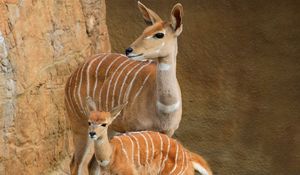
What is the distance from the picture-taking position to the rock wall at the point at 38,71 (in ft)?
22.8

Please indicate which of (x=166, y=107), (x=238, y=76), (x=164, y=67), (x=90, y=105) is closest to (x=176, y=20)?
(x=164, y=67)

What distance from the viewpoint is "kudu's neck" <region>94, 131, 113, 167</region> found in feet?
20.9

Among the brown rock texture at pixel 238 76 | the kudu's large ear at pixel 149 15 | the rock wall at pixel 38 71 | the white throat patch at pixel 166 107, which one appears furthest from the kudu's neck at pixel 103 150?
the brown rock texture at pixel 238 76

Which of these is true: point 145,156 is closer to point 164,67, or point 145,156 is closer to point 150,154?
point 150,154

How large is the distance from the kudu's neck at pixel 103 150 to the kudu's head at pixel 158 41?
607 mm

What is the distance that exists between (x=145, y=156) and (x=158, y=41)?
0.68 metres

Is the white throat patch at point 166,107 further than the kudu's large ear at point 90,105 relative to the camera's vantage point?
Yes

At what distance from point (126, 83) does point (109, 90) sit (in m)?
0.11

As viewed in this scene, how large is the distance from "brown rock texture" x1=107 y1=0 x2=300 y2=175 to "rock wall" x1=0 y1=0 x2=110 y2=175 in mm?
768

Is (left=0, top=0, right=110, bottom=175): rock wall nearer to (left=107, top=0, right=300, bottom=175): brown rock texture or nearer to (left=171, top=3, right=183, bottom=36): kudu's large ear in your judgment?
(left=107, top=0, right=300, bottom=175): brown rock texture

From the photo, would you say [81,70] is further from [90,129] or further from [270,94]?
[270,94]

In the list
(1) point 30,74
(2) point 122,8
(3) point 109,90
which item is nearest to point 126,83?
(3) point 109,90

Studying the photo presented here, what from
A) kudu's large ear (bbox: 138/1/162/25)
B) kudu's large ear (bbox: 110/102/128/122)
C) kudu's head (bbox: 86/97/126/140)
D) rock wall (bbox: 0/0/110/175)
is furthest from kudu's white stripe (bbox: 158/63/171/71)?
rock wall (bbox: 0/0/110/175)

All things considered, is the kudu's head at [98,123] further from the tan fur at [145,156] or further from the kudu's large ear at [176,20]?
the kudu's large ear at [176,20]
